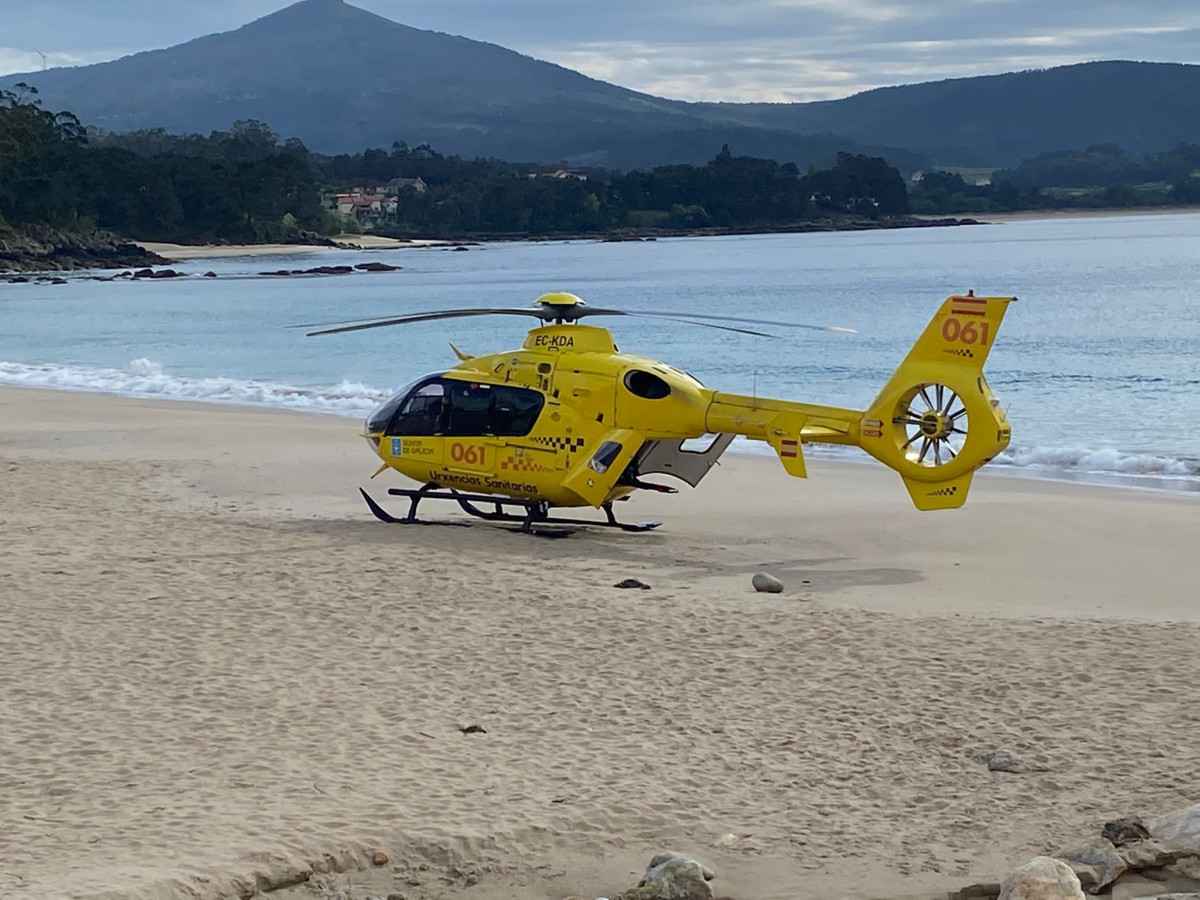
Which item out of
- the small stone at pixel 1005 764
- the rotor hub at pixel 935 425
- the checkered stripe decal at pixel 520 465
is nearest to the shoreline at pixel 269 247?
the checkered stripe decal at pixel 520 465

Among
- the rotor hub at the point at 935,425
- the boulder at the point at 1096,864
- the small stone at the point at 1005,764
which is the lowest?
the small stone at the point at 1005,764

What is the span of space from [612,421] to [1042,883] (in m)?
7.89

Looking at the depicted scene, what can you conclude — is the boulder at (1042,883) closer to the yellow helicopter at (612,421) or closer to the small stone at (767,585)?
the small stone at (767,585)

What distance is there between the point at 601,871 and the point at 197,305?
195 feet

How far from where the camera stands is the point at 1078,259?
9325cm

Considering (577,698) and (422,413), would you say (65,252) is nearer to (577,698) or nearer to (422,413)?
(422,413)

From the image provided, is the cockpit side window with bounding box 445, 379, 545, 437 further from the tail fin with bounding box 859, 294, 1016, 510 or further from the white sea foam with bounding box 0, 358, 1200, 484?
the white sea foam with bounding box 0, 358, 1200, 484

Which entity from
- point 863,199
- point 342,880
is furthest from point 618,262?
point 342,880

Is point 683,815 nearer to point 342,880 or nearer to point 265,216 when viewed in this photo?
point 342,880

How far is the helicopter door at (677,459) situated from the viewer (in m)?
13.1

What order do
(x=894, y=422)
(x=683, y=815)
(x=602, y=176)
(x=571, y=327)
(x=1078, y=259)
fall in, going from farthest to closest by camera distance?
(x=602, y=176) < (x=1078, y=259) < (x=571, y=327) < (x=894, y=422) < (x=683, y=815)

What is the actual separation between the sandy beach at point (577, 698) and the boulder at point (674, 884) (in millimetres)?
221

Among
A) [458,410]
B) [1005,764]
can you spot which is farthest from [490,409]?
[1005,764]

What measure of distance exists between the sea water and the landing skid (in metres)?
6.76
